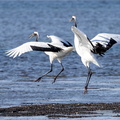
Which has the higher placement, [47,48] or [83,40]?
[83,40]

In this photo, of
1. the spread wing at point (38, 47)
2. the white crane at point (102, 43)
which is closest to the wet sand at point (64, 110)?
the white crane at point (102, 43)

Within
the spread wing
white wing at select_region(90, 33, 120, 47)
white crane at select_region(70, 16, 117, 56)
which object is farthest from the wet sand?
the spread wing

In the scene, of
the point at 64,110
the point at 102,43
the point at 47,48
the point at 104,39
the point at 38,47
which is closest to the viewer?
the point at 64,110

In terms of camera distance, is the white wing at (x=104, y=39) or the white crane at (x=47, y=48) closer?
the white wing at (x=104, y=39)

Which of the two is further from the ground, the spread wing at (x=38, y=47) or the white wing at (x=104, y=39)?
the white wing at (x=104, y=39)

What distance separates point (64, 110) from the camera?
35.1 ft

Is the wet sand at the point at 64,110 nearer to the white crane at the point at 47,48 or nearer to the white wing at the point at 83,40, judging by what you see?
the white wing at the point at 83,40

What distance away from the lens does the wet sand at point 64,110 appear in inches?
408

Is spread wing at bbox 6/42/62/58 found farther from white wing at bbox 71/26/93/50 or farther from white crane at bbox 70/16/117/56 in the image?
white crane at bbox 70/16/117/56

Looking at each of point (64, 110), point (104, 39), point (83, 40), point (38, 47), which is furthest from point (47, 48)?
point (64, 110)

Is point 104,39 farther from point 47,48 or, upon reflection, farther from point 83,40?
point 47,48

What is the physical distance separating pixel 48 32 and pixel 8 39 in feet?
15.6

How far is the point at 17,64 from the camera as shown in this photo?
19.0 m

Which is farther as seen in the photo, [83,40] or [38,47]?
[38,47]
